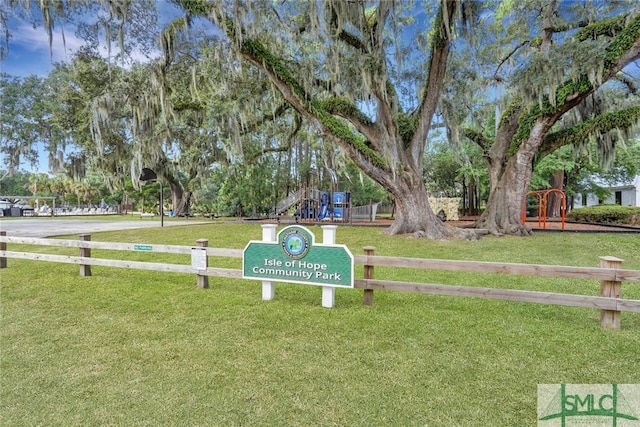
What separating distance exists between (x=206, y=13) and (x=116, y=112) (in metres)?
4.71

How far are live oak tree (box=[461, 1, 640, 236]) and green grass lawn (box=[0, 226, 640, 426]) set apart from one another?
6340 mm

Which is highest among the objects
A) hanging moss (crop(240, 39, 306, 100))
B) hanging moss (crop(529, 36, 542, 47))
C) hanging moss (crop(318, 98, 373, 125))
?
hanging moss (crop(529, 36, 542, 47))

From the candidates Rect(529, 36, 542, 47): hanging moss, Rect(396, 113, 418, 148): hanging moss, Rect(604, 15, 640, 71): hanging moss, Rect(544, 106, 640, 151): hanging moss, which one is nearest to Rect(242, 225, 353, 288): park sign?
Rect(396, 113, 418, 148): hanging moss

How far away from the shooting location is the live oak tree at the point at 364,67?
8938 mm

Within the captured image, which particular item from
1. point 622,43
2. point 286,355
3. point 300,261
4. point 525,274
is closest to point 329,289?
point 300,261

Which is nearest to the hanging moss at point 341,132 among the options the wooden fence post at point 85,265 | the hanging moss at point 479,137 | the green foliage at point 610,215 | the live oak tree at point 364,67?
the live oak tree at point 364,67

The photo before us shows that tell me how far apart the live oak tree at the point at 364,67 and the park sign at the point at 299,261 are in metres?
6.36

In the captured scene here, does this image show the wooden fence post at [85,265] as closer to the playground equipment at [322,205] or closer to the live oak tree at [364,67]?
the live oak tree at [364,67]

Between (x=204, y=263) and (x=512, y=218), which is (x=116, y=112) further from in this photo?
(x=512, y=218)

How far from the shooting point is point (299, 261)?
14.4 ft

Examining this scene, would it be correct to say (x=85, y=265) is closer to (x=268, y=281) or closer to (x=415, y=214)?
(x=268, y=281)

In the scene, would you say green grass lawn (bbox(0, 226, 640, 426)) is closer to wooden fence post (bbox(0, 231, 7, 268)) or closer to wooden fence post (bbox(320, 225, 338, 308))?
wooden fence post (bbox(320, 225, 338, 308))

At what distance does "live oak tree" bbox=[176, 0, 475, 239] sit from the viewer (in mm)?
8938

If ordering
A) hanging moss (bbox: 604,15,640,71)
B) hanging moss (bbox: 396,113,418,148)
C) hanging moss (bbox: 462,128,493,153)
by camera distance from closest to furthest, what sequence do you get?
hanging moss (bbox: 604,15,640,71), hanging moss (bbox: 396,113,418,148), hanging moss (bbox: 462,128,493,153)
